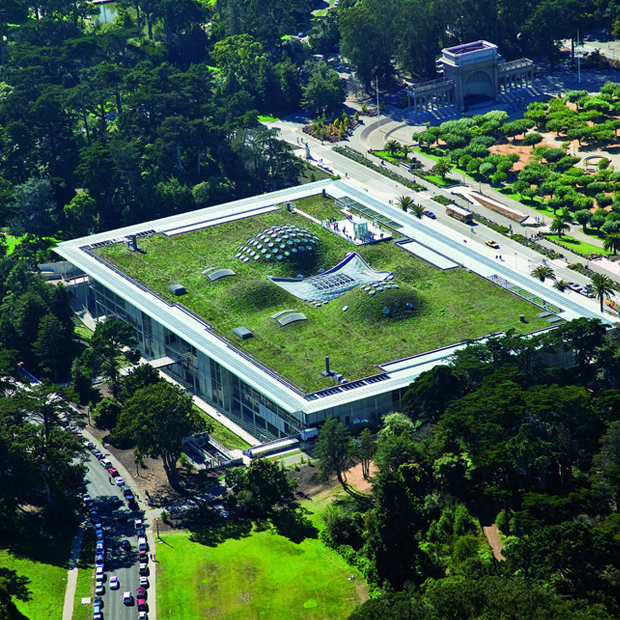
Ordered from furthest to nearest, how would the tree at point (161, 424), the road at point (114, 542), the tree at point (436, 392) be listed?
the tree at point (436, 392)
the tree at point (161, 424)
the road at point (114, 542)

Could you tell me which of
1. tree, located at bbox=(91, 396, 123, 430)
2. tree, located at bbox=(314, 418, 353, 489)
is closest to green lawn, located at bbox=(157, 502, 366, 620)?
tree, located at bbox=(314, 418, 353, 489)

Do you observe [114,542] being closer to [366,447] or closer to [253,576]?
[253,576]

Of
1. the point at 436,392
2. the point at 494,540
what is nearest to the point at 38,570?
the point at 494,540

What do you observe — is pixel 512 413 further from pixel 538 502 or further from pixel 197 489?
pixel 197 489

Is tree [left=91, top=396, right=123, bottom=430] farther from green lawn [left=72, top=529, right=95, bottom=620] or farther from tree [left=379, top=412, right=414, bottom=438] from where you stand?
tree [left=379, top=412, right=414, bottom=438]

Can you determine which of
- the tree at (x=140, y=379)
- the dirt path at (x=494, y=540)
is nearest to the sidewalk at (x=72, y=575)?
the tree at (x=140, y=379)

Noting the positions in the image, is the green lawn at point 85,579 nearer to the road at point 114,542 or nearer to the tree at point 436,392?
the road at point 114,542
